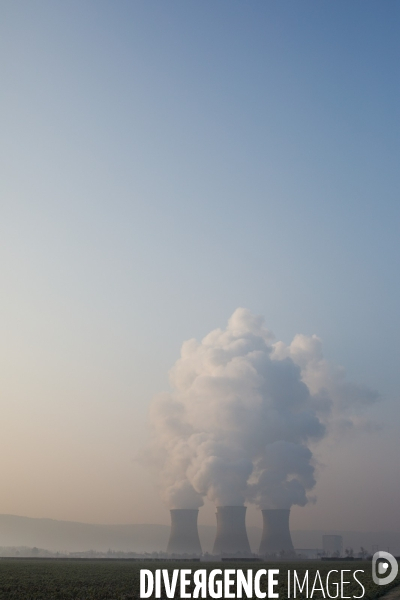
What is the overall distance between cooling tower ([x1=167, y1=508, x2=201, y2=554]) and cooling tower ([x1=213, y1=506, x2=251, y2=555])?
375cm

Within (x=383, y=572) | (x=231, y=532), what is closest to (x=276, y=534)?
(x=231, y=532)

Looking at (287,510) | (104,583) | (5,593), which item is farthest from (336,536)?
(5,593)

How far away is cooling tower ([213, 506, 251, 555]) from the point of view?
79812 mm

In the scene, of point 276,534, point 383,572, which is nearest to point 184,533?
point 276,534

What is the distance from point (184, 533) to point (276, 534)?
43.2ft

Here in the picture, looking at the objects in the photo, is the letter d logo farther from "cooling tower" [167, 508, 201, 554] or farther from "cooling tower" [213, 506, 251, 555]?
"cooling tower" [167, 508, 201, 554]

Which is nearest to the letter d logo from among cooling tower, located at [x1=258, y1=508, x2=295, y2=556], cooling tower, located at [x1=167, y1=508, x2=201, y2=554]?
cooling tower, located at [x1=258, y1=508, x2=295, y2=556]

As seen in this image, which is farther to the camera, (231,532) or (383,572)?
(231,532)

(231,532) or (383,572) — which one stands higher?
(383,572)

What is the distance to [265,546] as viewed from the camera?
81500mm

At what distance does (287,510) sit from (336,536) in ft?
173

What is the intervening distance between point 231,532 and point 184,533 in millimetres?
7132

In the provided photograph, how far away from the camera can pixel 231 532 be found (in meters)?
82.1

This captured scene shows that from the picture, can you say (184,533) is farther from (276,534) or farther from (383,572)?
(383,572)
